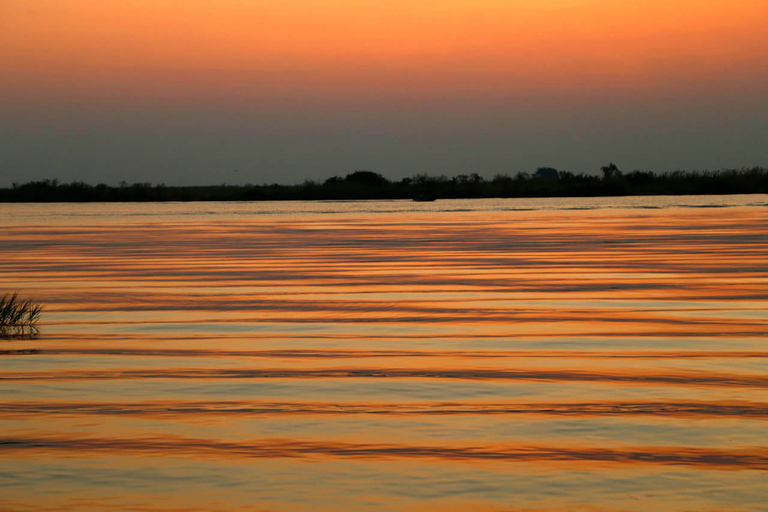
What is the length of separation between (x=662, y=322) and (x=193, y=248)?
23.8 m

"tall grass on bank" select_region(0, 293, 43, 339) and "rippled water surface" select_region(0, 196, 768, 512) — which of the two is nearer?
Answer: "rippled water surface" select_region(0, 196, 768, 512)

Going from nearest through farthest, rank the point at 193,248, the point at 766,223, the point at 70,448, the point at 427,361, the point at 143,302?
the point at 70,448, the point at 427,361, the point at 143,302, the point at 193,248, the point at 766,223

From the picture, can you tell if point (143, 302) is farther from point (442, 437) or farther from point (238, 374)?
point (442, 437)

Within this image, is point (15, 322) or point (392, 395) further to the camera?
point (15, 322)

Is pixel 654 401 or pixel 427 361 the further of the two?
pixel 427 361

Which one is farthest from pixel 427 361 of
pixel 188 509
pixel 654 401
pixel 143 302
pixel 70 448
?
pixel 143 302

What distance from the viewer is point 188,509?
6852 mm

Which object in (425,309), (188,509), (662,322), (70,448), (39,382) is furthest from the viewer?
(425,309)

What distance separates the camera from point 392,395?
10391mm

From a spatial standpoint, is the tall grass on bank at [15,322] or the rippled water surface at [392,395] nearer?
the rippled water surface at [392,395]

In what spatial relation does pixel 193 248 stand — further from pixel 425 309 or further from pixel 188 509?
pixel 188 509

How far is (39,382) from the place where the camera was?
11.3 metres

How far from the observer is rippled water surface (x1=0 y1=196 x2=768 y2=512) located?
7.32 meters

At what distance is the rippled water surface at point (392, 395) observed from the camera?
24.0ft
